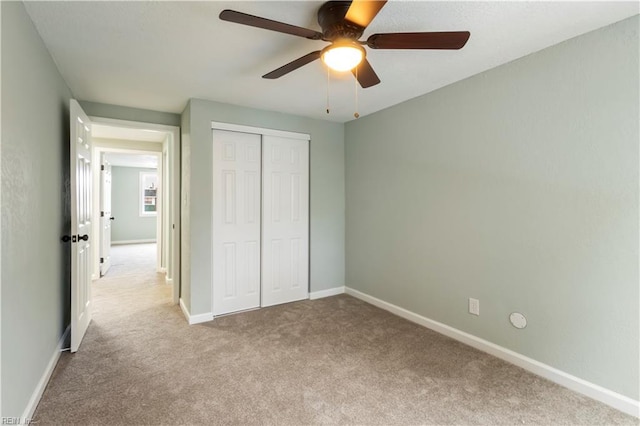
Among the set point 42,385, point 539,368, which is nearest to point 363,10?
point 539,368

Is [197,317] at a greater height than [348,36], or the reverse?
[348,36]

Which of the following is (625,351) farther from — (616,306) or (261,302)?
(261,302)

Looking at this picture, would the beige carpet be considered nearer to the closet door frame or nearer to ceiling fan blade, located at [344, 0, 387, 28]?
the closet door frame

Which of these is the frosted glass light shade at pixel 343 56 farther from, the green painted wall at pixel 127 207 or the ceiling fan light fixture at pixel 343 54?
the green painted wall at pixel 127 207

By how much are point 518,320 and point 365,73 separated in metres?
2.08

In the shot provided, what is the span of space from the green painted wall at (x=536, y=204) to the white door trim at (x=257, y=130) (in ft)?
3.70

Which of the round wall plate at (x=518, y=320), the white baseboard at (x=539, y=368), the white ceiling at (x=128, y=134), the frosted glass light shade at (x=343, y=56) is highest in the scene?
the white ceiling at (x=128, y=134)

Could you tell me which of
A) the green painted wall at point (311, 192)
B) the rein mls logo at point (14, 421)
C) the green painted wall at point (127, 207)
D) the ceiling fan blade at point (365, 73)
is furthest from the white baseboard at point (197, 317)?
the green painted wall at point (127, 207)

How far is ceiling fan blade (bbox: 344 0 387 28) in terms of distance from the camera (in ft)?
4.39

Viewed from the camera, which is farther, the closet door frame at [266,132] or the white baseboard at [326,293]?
the white baseboard at [326,293]

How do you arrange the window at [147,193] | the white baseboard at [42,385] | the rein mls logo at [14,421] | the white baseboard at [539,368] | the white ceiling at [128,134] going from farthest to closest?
the window at [147,193] → the white ceiling at [128,134] → the white baseboard at [539,368] → the white baseboard at [42,385] → the rein mls logo at [14,421]

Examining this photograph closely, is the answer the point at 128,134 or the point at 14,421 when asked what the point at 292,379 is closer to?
the point at 14,421

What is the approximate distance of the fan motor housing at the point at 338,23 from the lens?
158 centimetres

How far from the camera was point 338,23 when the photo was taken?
1594mm
